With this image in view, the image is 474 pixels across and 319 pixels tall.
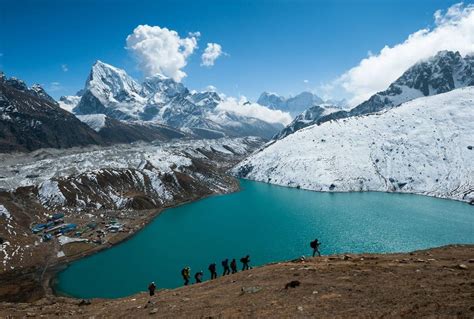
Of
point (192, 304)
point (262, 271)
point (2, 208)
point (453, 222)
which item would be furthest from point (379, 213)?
point (2, 208)

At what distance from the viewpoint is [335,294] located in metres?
27.9

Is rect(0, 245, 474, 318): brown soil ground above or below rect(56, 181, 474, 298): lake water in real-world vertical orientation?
above

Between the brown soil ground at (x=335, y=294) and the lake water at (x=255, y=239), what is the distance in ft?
232

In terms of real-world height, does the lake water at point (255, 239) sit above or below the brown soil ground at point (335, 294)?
below

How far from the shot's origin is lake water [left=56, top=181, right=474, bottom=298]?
116 meters

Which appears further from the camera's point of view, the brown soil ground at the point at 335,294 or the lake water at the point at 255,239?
the lake water at the point at 255,239

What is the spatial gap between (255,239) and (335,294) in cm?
11726

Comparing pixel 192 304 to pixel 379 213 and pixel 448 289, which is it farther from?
pixel 379 213

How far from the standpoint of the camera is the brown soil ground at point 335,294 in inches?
925

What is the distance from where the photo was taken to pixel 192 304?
33094 millimetres

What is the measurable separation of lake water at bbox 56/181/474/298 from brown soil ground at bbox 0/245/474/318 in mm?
70595

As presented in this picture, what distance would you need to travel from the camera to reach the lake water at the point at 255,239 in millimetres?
116062

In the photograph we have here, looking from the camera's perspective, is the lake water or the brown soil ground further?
the lake water

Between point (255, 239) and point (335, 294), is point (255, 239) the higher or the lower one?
the lower one
